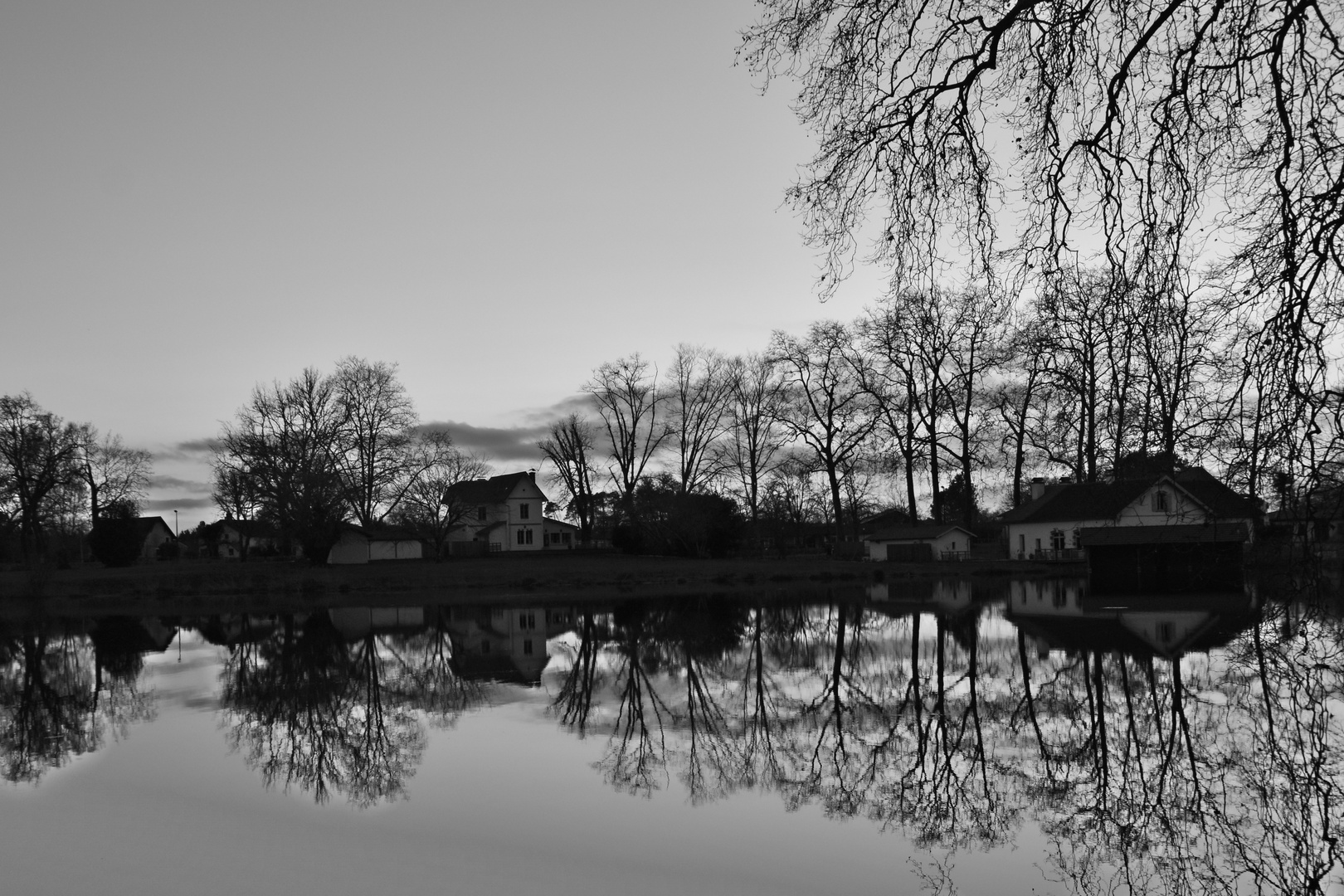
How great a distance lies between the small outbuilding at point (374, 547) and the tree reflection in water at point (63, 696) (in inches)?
1216

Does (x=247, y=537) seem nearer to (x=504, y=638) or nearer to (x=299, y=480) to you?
(x=299, y=480)

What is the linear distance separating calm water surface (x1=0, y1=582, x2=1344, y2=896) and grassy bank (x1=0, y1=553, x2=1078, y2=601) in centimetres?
2107

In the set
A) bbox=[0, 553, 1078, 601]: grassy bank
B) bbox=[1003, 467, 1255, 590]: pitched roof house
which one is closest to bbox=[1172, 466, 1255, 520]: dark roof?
bbox=[1003, 467, 1255, 590]: pitched roof house

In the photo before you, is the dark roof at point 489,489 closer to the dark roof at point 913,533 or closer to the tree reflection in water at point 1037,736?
the dark roof at point 913,533

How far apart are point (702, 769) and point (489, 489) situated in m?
59.1

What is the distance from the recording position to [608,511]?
6406 centimetres

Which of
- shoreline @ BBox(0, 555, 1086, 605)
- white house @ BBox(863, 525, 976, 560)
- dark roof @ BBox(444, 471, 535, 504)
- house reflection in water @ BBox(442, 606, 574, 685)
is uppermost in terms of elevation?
dark roof @ BBox(444, 471, 535, 504)

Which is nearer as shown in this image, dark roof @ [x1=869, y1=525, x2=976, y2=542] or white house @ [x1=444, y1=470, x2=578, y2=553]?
dark roof @ [x1=869, y1=525, x2=976, y2=542]

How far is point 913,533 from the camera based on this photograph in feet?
182

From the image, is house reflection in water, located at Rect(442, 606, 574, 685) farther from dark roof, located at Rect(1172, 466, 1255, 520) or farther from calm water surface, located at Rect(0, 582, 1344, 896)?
dark roof, located at Rect(1172, 466, 1255, 520)

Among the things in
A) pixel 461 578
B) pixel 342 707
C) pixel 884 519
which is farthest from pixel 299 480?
pixel 884 519

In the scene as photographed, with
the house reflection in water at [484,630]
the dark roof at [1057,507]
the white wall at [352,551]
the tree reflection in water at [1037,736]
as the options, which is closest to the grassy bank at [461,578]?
the dark roof at [1057,507]

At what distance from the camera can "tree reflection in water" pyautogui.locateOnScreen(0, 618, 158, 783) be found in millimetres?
12344

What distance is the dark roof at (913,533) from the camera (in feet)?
181
